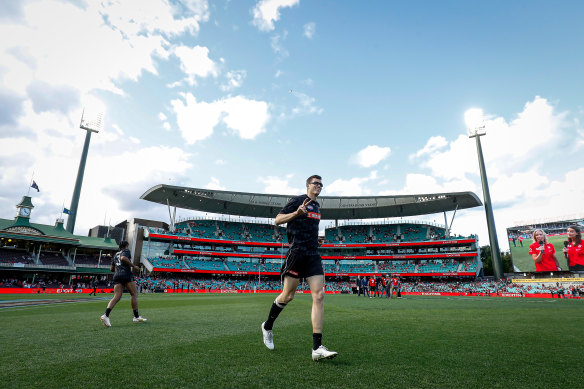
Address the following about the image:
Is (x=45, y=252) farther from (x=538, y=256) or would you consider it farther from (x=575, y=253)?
(x=575, y=253)

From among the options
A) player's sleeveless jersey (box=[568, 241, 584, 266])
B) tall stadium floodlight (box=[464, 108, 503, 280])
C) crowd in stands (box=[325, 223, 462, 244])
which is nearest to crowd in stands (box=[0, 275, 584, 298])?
player's sleeveless jersey (box=[568, 241, 584, 266])

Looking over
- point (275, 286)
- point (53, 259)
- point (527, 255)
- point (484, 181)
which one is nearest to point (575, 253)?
point (527, 255)

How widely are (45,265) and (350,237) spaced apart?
5360 cm

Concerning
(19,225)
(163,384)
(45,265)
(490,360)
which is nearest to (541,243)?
(490,360)

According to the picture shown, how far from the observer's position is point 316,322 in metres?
3.81

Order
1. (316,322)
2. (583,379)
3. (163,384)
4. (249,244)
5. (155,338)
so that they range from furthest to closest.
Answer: (249,244) → (155,338) → (316,322) → (583,379) → (163,384)

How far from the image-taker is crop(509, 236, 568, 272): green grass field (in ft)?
128

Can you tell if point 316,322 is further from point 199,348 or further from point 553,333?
point 553,333

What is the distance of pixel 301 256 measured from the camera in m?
4.21

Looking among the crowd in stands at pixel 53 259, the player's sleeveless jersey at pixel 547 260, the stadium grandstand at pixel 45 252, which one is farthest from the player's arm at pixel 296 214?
the crowd in stands at pixel 53 259

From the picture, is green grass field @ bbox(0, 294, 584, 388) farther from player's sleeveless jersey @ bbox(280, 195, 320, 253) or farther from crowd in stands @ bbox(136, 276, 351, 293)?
crowd in stands @ bbox(136, 276, 351, 293)

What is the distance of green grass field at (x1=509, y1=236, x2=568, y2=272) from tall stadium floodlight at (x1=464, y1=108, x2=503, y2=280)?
7161 mm

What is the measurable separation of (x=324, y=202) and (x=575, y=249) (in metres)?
37.4

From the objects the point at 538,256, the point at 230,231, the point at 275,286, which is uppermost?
the point at 230,231
